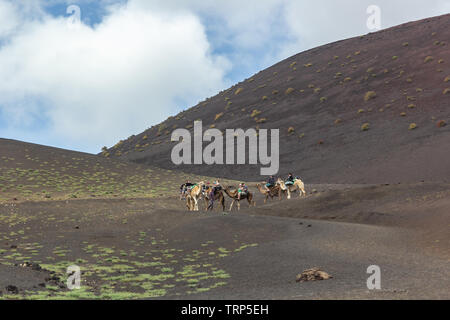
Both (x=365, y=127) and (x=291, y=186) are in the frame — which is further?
(x=365, y=127)

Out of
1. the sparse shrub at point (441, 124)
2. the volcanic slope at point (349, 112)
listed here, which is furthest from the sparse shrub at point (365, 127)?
the sparse shrub at point (441, 124)

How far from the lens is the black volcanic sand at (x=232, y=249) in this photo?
11758mm

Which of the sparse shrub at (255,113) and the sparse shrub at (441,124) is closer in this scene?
the sparse shrub at (441,124)

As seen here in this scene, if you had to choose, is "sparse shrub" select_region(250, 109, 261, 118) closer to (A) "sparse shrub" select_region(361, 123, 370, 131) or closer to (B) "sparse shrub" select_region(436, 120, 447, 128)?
(A) "sparse shrub" select_region(361, 123, 370, 131)

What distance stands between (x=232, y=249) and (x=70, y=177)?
→ 2938 cm

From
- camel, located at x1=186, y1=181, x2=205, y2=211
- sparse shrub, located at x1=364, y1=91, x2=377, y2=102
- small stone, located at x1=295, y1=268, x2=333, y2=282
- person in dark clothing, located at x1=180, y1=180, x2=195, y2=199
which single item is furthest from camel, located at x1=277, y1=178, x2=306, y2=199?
sparse shrub, located at x1=364, y1=91, x2=377, y2=102

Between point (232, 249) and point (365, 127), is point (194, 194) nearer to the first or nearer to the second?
point (232, 249)

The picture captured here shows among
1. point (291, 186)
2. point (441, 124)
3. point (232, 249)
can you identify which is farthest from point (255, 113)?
point (232, 249)

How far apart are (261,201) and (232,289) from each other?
2485 cm

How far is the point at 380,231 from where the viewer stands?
21.1 m

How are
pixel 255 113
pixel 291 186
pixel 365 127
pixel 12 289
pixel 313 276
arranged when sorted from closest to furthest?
pixel 12 289
pixel 313 276
pixel 291 186
pixel 365 127
pixel 255 113

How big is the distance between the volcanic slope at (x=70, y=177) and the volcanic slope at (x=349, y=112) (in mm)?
14742

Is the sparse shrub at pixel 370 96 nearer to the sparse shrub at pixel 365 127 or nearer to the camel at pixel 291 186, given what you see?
the sparse shrub at pixel 365 127

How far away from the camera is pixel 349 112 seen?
6850 cm
